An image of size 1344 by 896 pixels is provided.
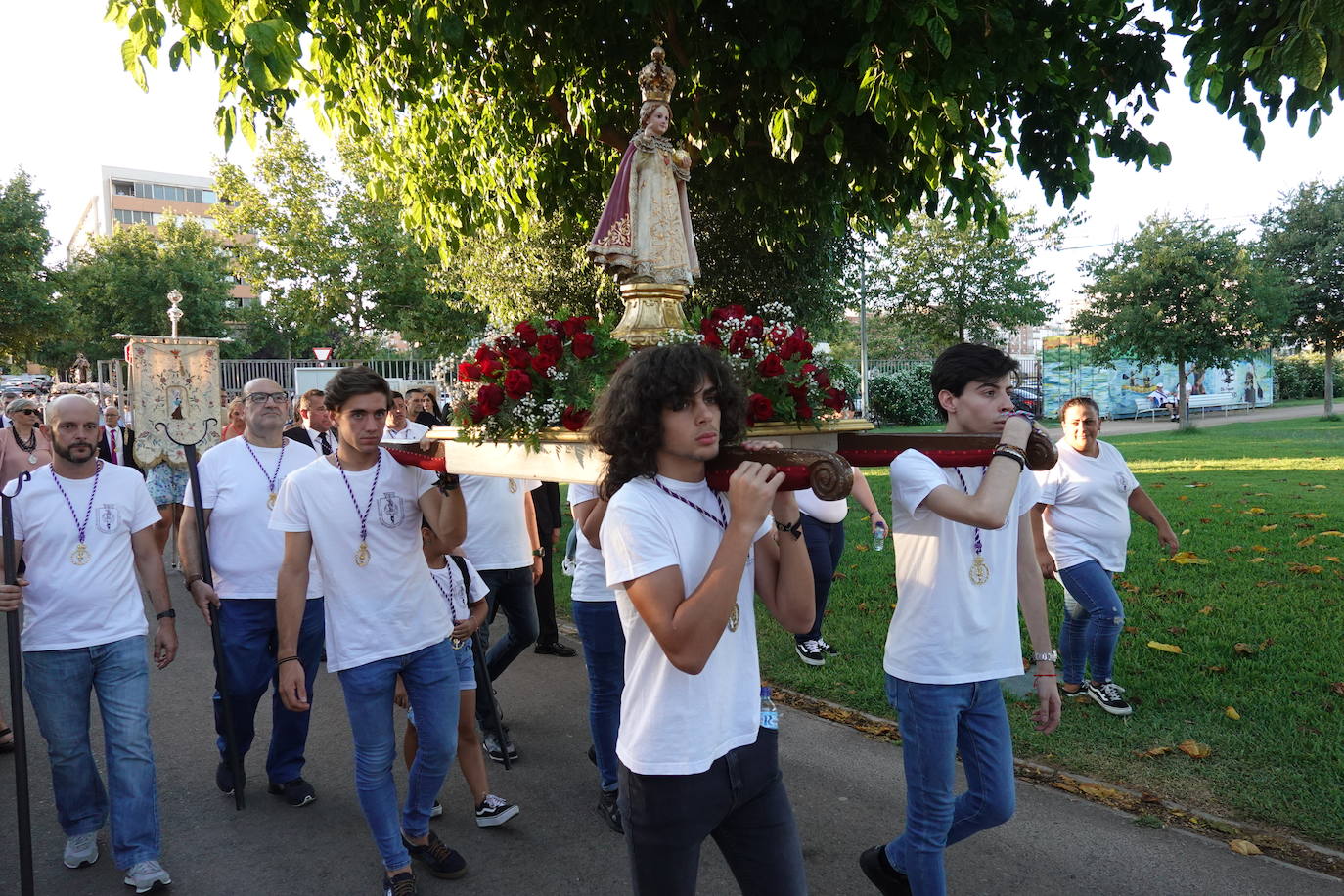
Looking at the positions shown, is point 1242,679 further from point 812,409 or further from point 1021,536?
point 812,409

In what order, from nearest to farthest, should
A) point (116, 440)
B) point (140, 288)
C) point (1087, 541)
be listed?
1. point (1087, 541)
2. point (116, 440)
3. point (140, 288)

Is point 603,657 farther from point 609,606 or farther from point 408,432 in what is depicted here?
point 408,432

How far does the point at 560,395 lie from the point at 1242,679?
501cm

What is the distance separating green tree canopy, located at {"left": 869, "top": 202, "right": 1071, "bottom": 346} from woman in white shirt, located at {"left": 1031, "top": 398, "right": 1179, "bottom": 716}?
23.1 m

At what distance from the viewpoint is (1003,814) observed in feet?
10.2

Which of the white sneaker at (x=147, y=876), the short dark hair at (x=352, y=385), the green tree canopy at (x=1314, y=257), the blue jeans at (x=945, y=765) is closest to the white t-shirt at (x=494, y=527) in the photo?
the short dark hair at (x=352, y=385)

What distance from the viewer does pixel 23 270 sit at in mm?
28953

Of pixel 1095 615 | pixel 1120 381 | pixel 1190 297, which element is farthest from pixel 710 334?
pixel 1120 381

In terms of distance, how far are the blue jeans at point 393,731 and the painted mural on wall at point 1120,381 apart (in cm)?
3617

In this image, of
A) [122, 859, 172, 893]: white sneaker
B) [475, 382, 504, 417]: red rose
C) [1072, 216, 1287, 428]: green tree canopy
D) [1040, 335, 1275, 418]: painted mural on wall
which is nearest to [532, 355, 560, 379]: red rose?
[475, 382, 504, 417]: red rose

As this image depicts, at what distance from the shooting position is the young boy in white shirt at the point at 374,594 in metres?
3.57

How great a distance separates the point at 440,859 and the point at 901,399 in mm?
30106

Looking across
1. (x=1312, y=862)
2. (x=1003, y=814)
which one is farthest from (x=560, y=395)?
(x=1312, y=862)

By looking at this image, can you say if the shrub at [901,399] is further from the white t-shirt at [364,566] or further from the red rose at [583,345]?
the red rose at [583,345]
